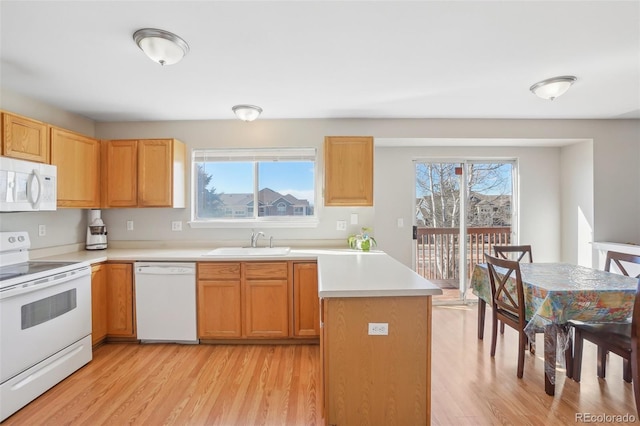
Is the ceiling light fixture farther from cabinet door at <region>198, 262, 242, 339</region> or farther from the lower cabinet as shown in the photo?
the lower cabinet

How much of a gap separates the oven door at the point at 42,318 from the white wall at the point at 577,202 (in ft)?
17.4

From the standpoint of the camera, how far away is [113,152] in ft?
10.4

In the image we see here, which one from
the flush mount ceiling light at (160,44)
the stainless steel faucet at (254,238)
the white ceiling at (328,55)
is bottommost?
the stainless steel faucet at (254,238)

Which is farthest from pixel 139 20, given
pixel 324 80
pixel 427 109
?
pixel 427 109

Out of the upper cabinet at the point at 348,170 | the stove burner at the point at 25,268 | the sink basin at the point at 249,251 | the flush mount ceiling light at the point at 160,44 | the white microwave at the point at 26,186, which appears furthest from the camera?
the upper cabinet at the point at 348,170

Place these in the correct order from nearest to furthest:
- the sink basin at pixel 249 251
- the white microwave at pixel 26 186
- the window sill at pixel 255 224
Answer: the white microwave at pixel 26 186 → the sink basin at pixel 249 251 → the window sill at pixel 255 224

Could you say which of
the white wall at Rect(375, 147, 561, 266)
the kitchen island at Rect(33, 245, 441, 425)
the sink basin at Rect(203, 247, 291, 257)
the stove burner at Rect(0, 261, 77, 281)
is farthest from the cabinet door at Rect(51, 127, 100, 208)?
the white wall at Rect(375, 147, 561, 266)

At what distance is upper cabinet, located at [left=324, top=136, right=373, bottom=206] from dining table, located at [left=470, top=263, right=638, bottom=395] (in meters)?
1.63

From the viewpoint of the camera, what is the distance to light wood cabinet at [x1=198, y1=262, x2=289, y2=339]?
111 inches

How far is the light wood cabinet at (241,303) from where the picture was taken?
9.27ft

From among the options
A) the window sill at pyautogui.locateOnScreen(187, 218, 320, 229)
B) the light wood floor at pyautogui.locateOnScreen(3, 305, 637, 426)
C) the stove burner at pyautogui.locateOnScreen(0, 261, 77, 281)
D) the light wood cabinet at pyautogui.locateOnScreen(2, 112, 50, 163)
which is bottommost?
the light wood floor at pyautogui.locateOnScreen(3, 305, 637, 426)

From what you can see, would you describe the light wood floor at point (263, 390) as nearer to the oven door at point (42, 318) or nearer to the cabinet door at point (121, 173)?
the oven door at point (42, 318)

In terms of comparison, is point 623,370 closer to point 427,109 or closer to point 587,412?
point 587,412

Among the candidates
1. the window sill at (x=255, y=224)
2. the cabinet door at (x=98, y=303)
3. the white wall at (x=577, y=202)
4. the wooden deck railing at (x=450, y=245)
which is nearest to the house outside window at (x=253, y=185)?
the window sill at (x=255, y=224)
